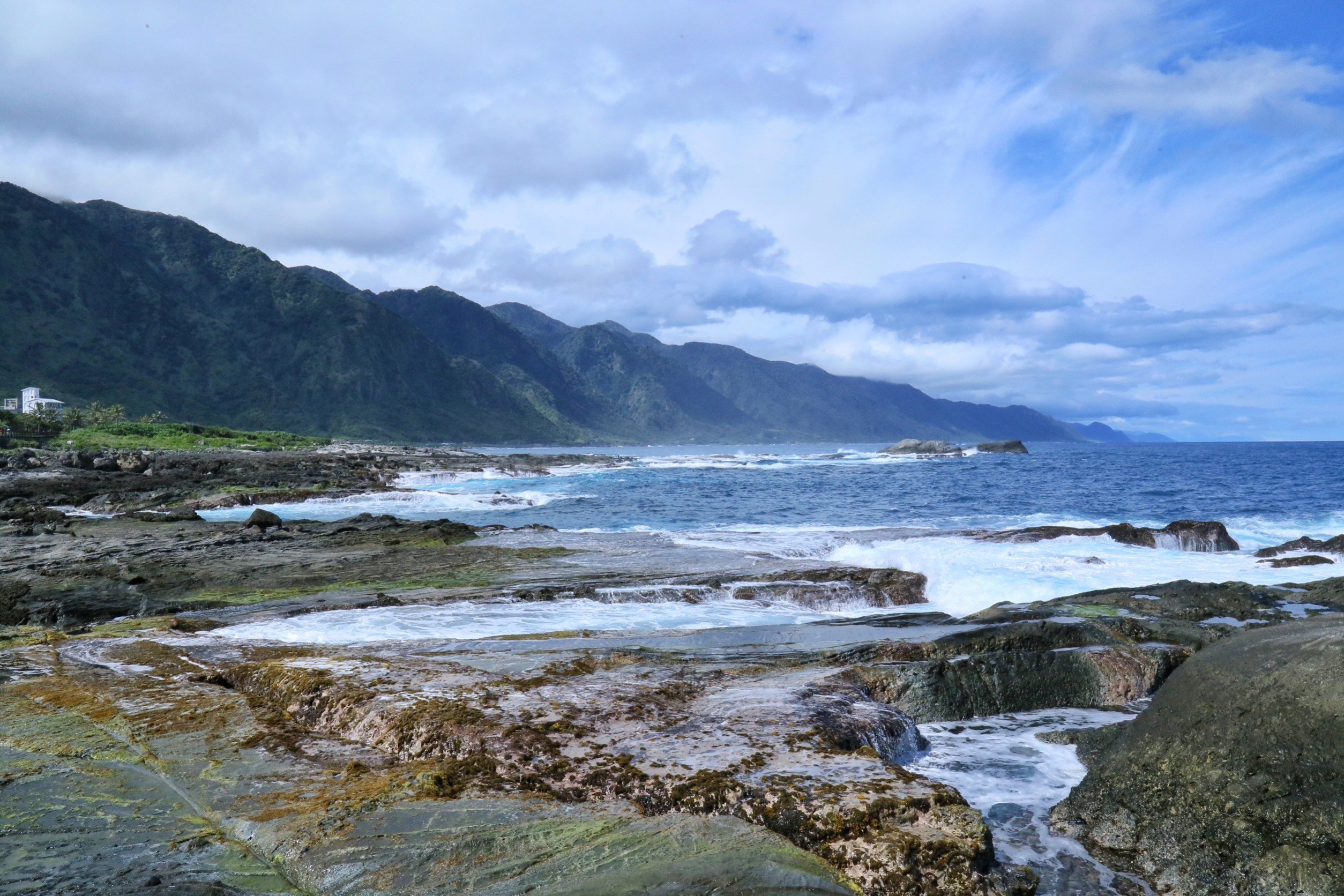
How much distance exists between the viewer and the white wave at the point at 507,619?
13789 mm

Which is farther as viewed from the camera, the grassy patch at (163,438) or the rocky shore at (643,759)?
the grassy patch at (163,438)

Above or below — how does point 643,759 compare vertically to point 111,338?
below

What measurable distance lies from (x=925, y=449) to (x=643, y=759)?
164860 mm

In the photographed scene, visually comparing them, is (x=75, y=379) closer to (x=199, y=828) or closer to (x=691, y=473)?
(x=691, y=473)

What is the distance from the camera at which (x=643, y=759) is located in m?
5.97

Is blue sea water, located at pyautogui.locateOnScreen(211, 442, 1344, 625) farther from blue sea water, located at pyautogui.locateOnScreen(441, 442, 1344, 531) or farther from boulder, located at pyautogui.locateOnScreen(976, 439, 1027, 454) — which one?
boulder, located at pyautogui.locateOnScreen(976, 439, 1027, 454)

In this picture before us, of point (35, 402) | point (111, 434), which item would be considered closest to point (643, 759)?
point (111, 434)

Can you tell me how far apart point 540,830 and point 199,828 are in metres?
2.15

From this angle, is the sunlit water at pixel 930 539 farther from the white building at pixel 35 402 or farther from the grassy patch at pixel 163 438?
the white building at pixel 35 402

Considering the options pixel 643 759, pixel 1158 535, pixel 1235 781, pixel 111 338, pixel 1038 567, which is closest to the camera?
pixel 1235 781

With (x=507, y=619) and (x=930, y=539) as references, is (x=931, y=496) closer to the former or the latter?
(x=930, y=539)

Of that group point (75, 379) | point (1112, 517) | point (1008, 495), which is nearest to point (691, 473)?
point (1008, 495)

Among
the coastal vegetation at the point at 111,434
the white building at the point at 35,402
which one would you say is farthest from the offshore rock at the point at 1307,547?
the white building at the point at 35,402

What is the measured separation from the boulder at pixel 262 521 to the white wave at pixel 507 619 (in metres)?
13.8
